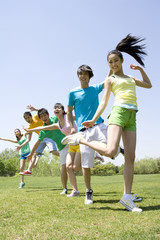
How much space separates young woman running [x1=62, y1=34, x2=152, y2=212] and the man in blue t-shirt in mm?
453

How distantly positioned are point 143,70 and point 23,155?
6.85m

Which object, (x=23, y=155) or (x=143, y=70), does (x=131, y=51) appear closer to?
(x=143, y=70)

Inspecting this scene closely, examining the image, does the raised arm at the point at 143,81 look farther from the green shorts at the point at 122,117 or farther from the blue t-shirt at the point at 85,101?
the blue t-shirt at the point at 85,101

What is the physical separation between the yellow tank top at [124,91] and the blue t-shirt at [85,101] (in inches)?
32.8

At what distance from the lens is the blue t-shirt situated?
483 centimetres

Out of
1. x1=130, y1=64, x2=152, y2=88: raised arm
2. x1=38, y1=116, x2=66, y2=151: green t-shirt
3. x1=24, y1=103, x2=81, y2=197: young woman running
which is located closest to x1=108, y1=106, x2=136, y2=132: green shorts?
x1=130, y1=64, x2=152, y2=88: raised arm

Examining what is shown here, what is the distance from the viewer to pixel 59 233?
273cm

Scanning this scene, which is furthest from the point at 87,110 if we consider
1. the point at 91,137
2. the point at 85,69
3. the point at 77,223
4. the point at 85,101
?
the point at 77,223

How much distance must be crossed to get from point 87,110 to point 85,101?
0.57 feet

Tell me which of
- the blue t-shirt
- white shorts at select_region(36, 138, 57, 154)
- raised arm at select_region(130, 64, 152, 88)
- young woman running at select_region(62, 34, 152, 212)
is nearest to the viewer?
young woman running at select_region(62, 34, 152, 212)

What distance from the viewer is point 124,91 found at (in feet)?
13.0

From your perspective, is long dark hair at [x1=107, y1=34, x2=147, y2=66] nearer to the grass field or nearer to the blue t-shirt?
the blue t-shirt

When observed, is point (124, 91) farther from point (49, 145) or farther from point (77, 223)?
point (49, 145)

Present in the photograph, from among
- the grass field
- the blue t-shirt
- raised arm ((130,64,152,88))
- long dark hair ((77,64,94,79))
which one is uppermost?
long dark hair ((77,64,94,79))
